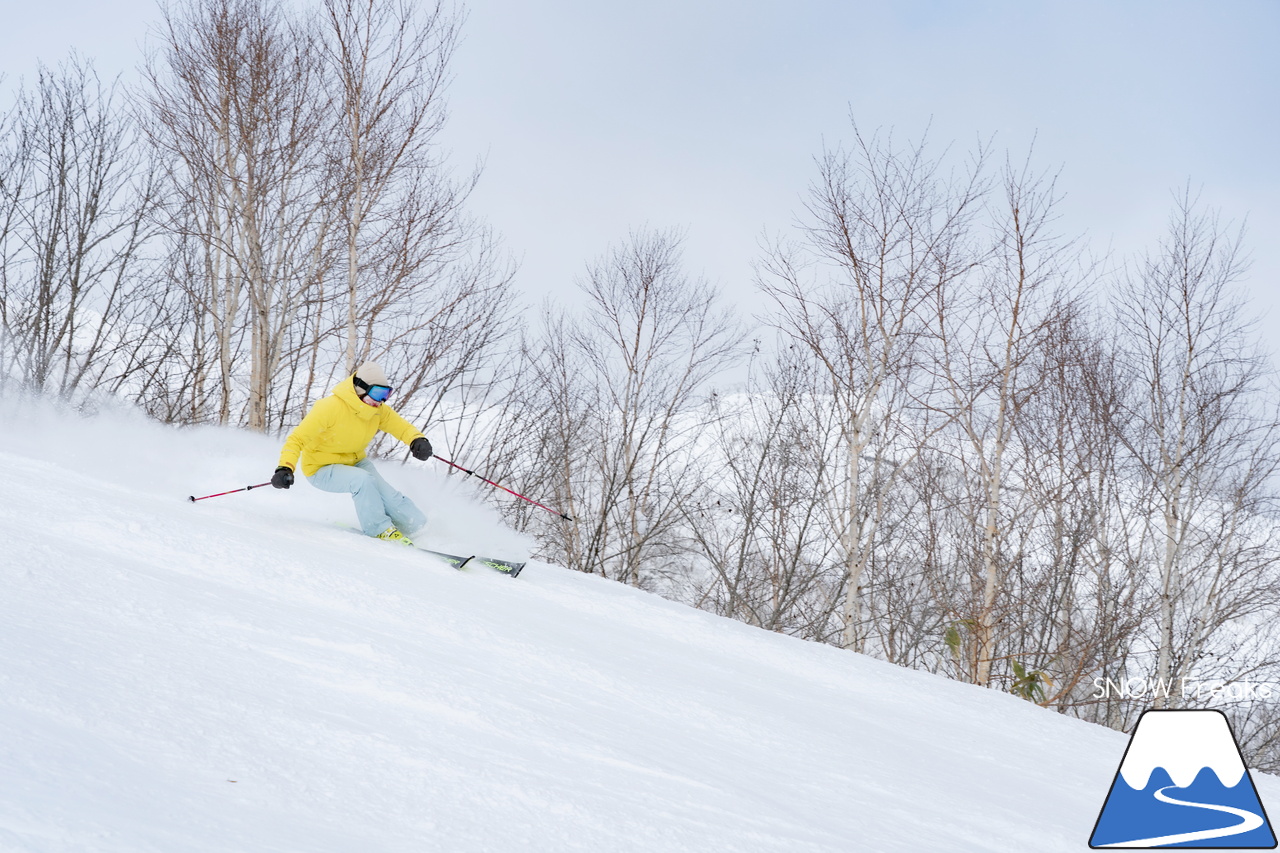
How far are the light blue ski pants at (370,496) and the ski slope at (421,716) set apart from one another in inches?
6.9

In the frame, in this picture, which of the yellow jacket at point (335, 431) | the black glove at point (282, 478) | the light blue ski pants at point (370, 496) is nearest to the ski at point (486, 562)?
the light blue ski pants at point (370, 496)

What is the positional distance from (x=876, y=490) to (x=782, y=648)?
558 cm

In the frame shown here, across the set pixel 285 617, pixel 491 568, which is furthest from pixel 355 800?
pixel 491 568

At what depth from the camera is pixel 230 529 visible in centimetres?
459

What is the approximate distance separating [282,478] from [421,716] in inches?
119

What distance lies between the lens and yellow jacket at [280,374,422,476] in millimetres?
5359

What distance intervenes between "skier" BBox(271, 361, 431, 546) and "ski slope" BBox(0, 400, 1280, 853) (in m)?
0.24

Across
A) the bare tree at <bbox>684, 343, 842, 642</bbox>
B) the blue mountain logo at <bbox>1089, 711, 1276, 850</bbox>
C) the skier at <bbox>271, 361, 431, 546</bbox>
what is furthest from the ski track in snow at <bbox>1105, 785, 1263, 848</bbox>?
the bare tree at <bbox>684, 343, 842, 642</bbox>

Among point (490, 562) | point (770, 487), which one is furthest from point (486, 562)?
point (770, 487)

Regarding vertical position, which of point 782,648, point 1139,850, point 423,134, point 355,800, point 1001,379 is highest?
point 423,134

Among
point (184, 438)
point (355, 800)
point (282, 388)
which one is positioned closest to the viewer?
point (355, 800)

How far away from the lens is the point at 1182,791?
271cm

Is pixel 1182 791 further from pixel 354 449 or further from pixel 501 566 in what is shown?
pixel 354 449

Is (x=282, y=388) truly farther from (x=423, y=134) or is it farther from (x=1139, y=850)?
→ (x=1139, y=850)
